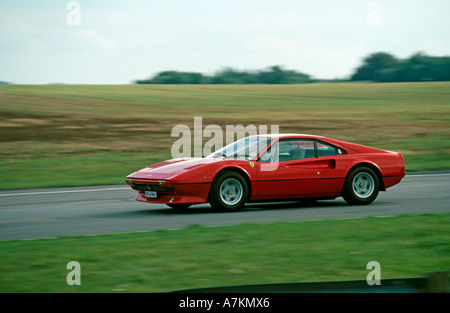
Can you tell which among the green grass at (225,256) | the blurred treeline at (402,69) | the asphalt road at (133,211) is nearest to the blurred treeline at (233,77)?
the blurred treeline at (402,69)

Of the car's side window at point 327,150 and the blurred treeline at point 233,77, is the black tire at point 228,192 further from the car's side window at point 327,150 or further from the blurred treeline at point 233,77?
the blurred treeline at point 233,77

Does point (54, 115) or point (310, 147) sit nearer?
point (310, 147)

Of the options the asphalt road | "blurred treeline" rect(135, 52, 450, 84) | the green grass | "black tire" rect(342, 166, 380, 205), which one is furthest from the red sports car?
"blurred treeline" rect(135, 52, 450, 84)

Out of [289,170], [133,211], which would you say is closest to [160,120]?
[133,211]

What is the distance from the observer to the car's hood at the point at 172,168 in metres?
9.58

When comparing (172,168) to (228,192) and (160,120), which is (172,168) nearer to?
(228,192)

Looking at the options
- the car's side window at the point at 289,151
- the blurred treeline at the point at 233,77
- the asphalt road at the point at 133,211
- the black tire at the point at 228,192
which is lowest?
the asphalt road at the point at 133,211

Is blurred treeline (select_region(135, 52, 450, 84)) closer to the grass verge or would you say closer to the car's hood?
the grass verge

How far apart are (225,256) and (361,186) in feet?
16.7

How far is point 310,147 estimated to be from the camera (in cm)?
1051
